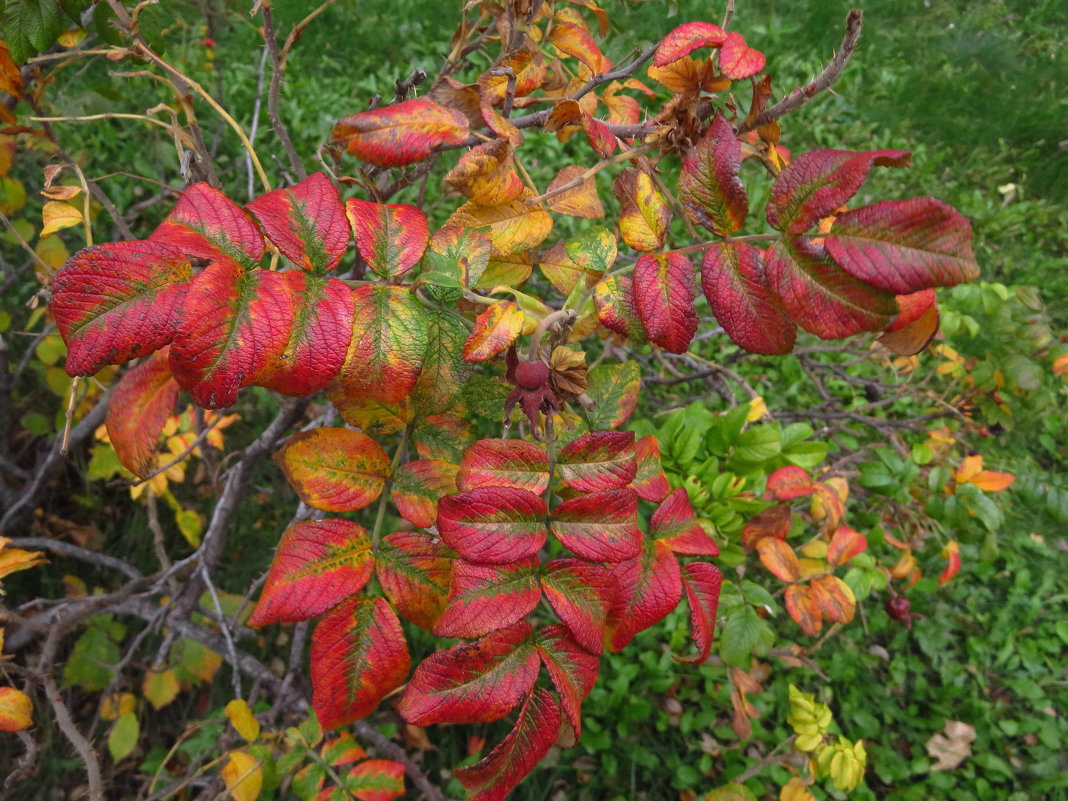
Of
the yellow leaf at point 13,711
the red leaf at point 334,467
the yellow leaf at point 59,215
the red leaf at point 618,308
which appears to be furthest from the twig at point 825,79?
the yellow leaf at point 13,711

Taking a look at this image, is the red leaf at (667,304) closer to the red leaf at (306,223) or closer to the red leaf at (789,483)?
the red leaf at (306,223)

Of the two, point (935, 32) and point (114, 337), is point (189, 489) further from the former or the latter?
point (935, 32)

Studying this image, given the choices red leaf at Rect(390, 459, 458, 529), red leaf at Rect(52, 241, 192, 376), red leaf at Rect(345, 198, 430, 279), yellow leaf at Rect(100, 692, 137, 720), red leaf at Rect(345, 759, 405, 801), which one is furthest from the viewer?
yellow leaf at Rect(100, 692, 137, 720)

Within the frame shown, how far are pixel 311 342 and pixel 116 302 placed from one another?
0.15m

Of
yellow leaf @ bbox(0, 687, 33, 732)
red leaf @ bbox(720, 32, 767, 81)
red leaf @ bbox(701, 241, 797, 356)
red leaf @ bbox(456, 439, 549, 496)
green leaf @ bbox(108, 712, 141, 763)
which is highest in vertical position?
red leaf @ bbox(720, 32, 767, 81)

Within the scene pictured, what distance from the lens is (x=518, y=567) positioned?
638 millimetres

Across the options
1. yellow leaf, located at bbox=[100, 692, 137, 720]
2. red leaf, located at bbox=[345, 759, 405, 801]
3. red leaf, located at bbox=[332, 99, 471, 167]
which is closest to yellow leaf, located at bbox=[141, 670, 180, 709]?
yellow leaf, located at bbox=[100, 692, 137, 720]

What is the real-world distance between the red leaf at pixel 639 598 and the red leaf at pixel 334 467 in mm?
295

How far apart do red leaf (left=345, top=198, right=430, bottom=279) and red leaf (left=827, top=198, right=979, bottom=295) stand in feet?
1.30

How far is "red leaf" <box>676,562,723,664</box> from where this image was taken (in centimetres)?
77

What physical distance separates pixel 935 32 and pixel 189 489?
13.8 feet

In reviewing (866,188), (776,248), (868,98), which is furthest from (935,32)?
(776,248)

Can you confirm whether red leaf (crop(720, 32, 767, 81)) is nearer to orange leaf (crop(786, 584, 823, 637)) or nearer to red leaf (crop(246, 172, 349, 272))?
red leaf (crop(246, 172, 349, 272))

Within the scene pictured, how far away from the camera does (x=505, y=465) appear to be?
66 centimetres
